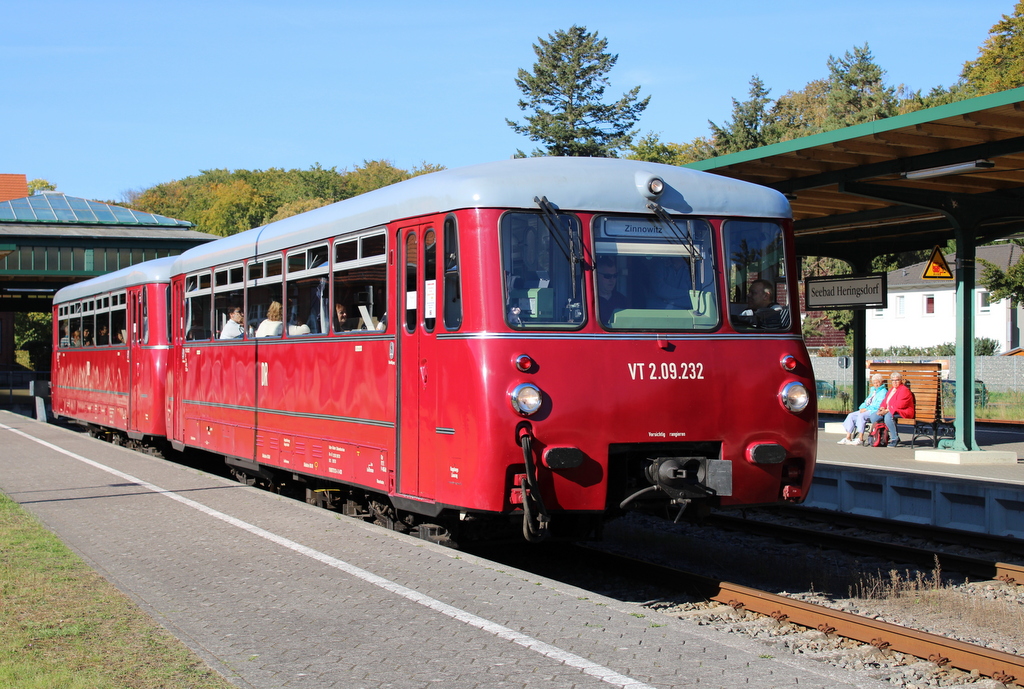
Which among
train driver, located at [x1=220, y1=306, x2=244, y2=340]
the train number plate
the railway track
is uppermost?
train driver, located at [x1=220, y1=306, x2=244, y2=340]

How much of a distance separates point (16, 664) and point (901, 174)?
12.5 metres

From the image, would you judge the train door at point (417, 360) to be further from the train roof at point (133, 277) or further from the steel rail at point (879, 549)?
the train roof at point (133, 277)

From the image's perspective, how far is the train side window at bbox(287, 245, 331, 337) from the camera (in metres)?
10.2

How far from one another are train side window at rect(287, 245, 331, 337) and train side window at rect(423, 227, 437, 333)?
6.37 ft

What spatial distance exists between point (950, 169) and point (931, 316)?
52.8 m

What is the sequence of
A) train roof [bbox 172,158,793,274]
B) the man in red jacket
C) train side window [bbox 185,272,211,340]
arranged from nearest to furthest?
train roof [bbox 172,158,793,274] → train side window [bbox 185,272,211,340] → the man in red jacket

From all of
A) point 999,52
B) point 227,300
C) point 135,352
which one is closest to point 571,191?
point 227,300

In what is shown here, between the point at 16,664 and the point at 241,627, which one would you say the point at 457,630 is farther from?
the point at 16,664

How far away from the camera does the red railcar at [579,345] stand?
7699mm

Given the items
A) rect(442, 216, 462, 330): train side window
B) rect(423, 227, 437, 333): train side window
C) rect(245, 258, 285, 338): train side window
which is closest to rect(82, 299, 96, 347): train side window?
rect(245, 258, 285, 338): train side window

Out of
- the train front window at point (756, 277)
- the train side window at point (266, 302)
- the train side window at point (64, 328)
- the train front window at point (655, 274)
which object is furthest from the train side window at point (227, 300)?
the train side window at point (64, 328)

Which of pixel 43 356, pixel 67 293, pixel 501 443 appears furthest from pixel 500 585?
pixel 43 356

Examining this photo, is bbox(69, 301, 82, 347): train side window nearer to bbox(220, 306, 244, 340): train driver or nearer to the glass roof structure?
bbox(220, 306, 244, 340): train driver

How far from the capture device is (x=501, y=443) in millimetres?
7598
